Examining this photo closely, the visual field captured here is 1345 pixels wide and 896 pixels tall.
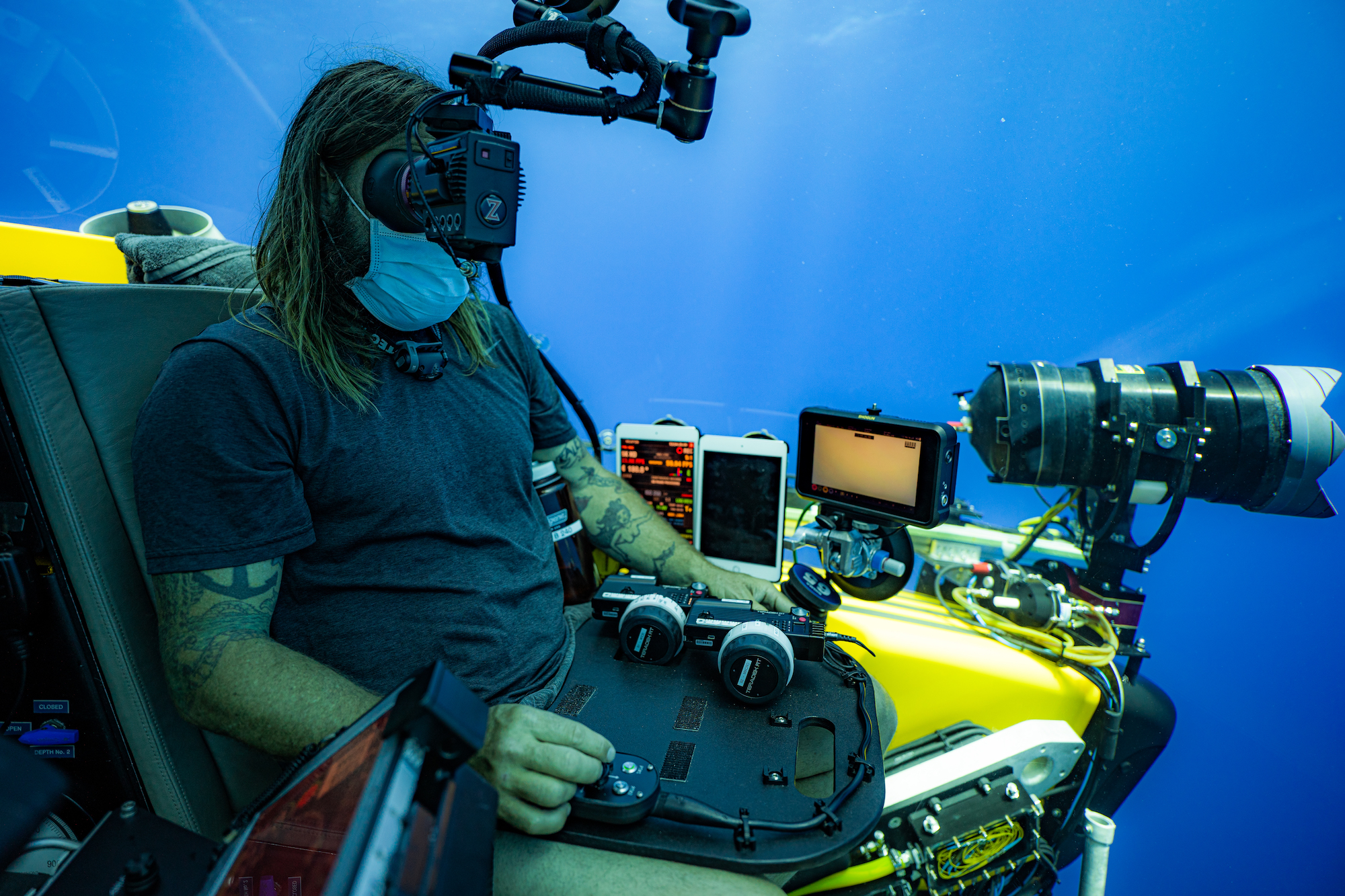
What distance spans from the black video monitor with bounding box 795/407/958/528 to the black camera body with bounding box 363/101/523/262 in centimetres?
79

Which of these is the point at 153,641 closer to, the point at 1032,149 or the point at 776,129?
the point at 776,129

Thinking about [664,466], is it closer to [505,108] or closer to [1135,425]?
[505,108]

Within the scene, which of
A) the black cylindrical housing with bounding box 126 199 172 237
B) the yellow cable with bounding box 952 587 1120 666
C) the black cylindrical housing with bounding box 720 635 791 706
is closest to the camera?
the black cylindrical housing with bounding box 720 635 791 706

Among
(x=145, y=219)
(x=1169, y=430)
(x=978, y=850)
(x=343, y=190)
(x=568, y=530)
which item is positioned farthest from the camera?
(x=145, y=219)

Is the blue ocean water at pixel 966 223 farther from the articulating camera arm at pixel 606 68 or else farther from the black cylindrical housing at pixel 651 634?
the black cylindrical housing at pixel 651 634

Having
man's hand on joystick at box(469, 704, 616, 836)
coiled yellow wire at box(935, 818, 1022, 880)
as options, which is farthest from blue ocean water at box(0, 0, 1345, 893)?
man's hand on joystick at box(469, 704, 616, 836)

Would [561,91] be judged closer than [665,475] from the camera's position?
Yes

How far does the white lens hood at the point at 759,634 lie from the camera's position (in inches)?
37.3

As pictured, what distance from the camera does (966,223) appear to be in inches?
62.4

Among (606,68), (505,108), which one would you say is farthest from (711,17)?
(505,108)

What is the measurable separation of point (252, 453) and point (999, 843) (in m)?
1.55

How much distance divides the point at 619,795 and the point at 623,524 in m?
0.76

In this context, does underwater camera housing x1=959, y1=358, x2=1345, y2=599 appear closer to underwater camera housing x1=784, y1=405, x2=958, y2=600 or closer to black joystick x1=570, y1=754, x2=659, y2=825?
underwater camera housing x1=784, y1=405, x2=958, y2=600

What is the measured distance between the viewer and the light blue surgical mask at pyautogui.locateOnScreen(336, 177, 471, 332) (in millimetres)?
992
